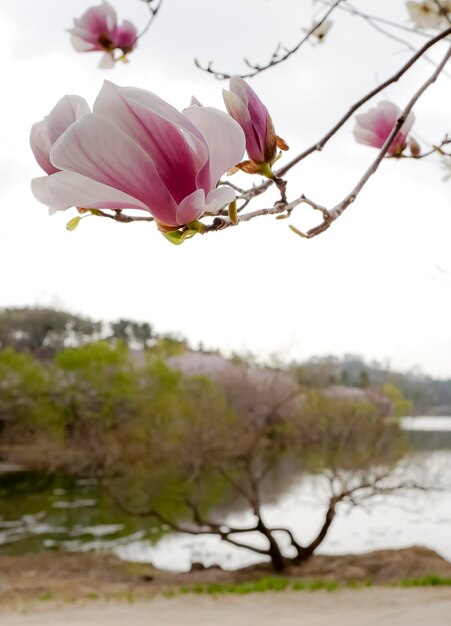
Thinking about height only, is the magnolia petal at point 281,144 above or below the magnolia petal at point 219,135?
above

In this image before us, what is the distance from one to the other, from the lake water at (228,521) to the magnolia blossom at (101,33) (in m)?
6.30

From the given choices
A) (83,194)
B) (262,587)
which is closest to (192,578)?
(262,587)

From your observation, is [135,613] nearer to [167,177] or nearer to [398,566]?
[398,566]

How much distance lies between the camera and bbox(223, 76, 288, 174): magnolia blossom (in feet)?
1.66

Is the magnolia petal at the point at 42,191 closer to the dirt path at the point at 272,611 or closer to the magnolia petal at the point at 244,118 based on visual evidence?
the magnolia petal at the point at 244,118

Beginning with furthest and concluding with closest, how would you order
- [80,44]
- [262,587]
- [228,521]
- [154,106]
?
[228,521]
[262,587]
[80,44]
[154,106]

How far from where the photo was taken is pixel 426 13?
3.55ft

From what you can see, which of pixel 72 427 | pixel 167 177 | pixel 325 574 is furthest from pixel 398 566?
pixel 72 427

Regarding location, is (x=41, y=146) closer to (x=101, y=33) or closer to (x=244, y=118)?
(x=244, y=118)

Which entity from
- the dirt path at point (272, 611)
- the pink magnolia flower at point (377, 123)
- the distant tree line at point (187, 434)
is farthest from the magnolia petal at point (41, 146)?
the distant tree line at point (187, 434)

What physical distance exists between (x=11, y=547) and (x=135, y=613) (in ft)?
13.1

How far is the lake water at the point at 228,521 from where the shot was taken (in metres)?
7.95

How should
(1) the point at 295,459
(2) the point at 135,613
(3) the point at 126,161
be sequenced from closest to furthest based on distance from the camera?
(3) the point at 126,161
(2) the point at 135,613
(1) the point at 295,459

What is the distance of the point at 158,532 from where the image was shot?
913 centimetres
